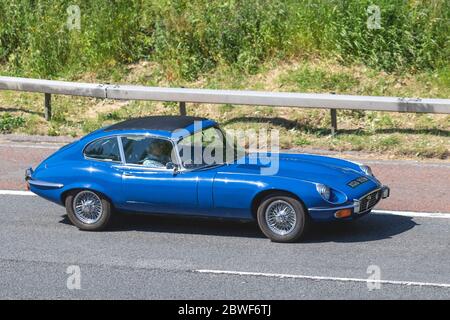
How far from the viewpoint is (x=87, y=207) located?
1257 cm

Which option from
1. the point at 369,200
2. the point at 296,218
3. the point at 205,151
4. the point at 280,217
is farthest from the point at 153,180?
the point at 369,200

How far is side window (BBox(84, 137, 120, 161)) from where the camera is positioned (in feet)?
41.2

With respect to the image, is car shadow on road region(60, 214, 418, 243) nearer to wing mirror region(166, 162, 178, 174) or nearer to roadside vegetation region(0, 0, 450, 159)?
wing mirror region(166, 162, 178, 174)

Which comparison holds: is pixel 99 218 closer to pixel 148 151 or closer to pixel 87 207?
pixel 87 207

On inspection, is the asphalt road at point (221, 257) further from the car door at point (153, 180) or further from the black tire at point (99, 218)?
the car door at point (153, 180)

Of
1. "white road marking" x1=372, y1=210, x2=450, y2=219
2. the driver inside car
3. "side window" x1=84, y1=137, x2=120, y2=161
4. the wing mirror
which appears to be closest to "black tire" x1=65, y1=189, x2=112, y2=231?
"side window" x1=84, y1=137, x2=120, y2=161

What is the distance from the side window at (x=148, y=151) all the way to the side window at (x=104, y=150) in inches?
4.8

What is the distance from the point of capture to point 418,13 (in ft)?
61.7

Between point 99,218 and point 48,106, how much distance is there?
21.3 ft

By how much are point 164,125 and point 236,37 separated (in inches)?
302

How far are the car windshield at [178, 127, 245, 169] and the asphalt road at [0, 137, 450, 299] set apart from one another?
870mm

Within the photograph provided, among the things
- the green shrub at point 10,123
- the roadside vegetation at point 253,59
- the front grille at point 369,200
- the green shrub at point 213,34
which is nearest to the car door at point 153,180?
the front grille at point 369,200
